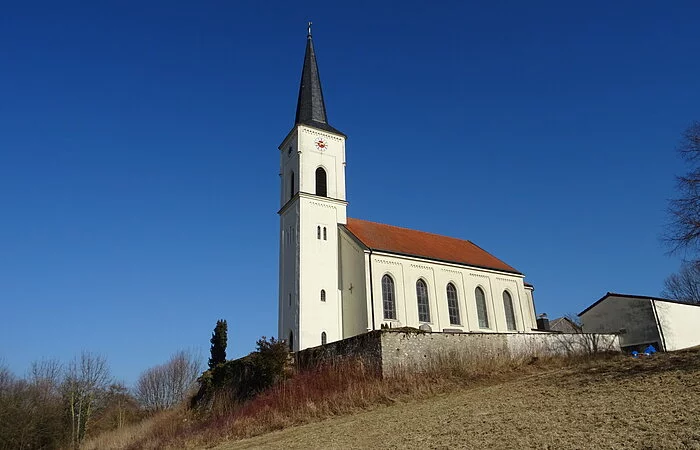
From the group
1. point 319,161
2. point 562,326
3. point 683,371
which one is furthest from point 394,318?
point 562,326

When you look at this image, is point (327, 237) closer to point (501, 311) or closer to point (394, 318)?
point (394, 318)

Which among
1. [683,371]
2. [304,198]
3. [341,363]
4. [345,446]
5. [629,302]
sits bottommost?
[345,446]

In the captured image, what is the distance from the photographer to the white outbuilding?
91.3 ft

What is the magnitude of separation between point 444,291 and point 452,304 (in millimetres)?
1227

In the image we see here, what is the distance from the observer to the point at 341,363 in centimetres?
2256

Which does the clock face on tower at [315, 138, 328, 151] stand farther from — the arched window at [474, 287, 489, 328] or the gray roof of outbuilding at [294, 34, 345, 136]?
the arched window at [474, 287, 489, 328]

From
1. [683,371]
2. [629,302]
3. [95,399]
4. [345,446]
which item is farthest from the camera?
[95,399]

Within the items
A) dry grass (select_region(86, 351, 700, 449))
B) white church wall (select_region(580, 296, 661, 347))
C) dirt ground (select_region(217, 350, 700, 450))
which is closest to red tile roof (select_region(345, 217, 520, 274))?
white church wall (select_region(580, 296, 661, 347))

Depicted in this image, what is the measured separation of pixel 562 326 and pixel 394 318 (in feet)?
78.3

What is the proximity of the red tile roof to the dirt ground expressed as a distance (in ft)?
54.3

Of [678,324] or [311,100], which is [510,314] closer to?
[678,324]

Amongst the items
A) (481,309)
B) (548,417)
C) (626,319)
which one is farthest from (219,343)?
(548,417)

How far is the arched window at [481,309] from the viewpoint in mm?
36344

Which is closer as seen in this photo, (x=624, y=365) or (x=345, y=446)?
(x=345, y=446)
